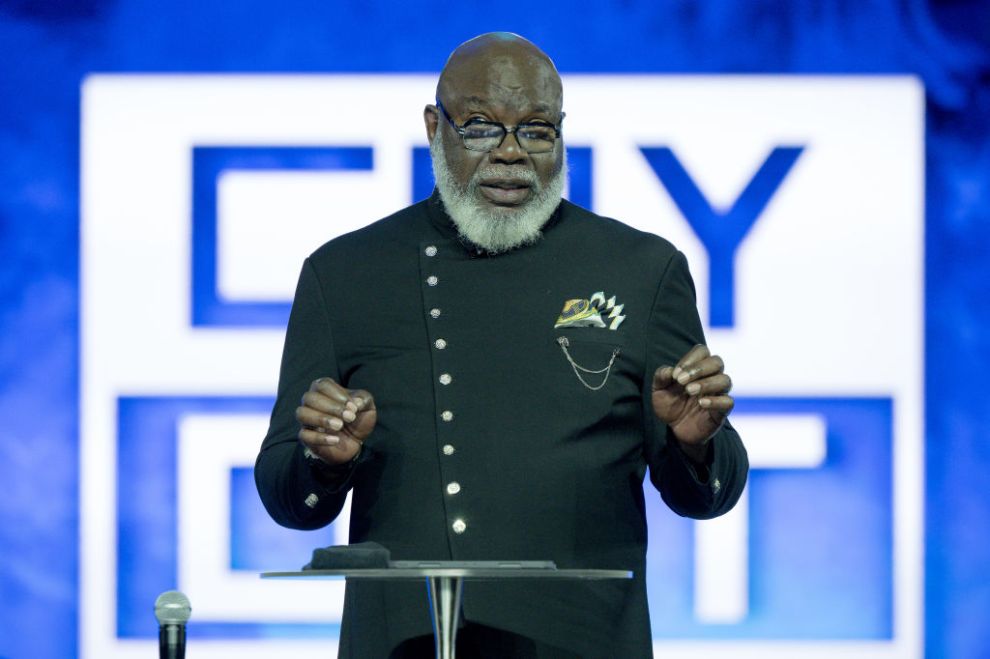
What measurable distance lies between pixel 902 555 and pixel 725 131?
118 cm

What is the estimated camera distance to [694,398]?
2168 millimetres

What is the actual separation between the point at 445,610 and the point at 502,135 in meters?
0.93

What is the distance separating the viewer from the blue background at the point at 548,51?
4207mm

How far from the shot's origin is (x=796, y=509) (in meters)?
4.18

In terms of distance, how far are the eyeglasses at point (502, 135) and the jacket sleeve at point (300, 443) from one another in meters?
0.34

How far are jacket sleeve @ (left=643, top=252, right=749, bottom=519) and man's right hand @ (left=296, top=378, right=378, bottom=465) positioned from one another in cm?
48

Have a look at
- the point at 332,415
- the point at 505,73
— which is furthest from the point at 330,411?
the point at 505,73

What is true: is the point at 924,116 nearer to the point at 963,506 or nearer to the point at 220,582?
the point at 963,506

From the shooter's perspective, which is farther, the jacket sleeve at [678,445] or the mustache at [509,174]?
the mustache at [509,174]

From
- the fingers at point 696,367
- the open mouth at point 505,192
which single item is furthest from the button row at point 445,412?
the fingers at point 696,367

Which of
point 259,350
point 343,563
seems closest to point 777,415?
point 259,350

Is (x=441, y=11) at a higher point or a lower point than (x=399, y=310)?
higher

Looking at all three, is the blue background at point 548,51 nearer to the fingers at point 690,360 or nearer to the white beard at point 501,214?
the white beard at point 501,214

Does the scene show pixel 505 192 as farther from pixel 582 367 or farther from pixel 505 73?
pixel 582 367
